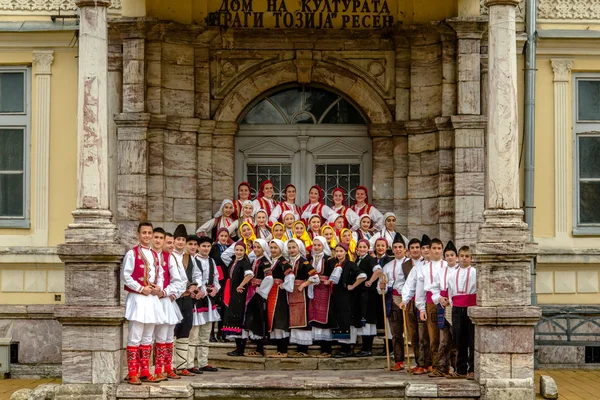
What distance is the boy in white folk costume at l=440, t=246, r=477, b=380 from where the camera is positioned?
→ 1370 centimetres

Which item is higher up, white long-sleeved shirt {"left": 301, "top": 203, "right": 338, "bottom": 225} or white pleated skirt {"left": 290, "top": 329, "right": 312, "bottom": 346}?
white long-sleeved shirt {"left": 301, "top": 203, "right": 338, "bottom": 225}

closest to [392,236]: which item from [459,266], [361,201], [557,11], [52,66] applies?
[361,201]

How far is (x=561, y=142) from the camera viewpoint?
56.1ft

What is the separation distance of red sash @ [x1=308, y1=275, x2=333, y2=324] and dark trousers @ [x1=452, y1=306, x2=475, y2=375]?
202 cm

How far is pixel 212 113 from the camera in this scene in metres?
17.4

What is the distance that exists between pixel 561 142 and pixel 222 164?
5048 mm

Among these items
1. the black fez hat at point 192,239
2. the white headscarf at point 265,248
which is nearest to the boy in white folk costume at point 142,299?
the black fez hat at point 192,239

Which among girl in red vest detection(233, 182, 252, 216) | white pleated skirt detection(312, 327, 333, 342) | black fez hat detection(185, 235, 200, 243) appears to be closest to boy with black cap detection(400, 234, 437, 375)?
white pleated skirt detection(312, 327, 333, 342)

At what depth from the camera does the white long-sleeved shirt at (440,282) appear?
1378 cm

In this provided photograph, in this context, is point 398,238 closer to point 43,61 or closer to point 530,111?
point 530,111

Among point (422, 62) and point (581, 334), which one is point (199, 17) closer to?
point (422, 62)

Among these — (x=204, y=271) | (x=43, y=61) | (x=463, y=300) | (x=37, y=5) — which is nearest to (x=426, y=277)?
(x=463, y=300)

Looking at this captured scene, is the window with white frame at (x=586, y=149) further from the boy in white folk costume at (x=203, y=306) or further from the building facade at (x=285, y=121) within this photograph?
the boy in white folk costume at (x=203, y=306)

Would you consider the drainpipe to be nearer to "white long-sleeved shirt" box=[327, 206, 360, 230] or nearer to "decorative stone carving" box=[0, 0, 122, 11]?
"white long-sleeved shirt" box=[327, 206, 360, 230]
